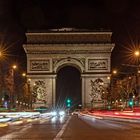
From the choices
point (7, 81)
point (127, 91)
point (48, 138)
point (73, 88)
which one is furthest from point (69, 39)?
point (48, 138)

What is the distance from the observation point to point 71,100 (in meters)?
175

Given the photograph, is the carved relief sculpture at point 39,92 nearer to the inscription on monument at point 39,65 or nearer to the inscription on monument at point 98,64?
the inscription on monument at point 39,65

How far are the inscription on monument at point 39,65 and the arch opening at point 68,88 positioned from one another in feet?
114

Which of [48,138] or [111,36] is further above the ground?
[111,36]

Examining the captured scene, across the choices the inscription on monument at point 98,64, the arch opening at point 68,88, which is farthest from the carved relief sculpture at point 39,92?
the arch opening at point 68,88

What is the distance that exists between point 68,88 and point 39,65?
2047 inches

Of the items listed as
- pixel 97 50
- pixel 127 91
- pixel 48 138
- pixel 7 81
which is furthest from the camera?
pixel 97 50

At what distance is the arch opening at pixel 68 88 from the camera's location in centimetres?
15762

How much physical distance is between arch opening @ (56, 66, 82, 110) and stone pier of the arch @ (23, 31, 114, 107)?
112ft

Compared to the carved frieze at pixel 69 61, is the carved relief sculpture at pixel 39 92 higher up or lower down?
lower down

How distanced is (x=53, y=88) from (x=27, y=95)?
15.3 m

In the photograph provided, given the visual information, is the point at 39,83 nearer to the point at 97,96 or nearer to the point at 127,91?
the point at 97,96

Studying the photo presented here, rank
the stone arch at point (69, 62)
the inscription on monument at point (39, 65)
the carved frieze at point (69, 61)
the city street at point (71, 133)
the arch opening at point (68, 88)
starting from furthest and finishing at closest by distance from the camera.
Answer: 1. the arch opening at point (68, 88)
2. the carved frieze at point (69, 61)
3. the stone arch at point (69, 62)
4. the inscription on monument at point (39, 65)
5. the city street at point (71, 133)

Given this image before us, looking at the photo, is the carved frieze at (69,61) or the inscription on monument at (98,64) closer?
the inscription on monument at (98,64)
